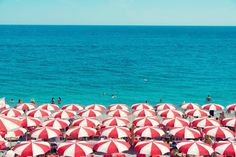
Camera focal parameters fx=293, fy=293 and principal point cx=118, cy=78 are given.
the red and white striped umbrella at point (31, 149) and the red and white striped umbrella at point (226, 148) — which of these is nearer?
the red and white striped umbrella at point (31, 149)

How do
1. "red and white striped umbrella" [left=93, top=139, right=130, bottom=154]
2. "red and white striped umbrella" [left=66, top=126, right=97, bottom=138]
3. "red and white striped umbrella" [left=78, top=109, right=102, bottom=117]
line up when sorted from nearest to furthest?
"red and white striped umbrella" [left=93, top=139, right=130, bottom=154], "red and white striped umbrella" [left=66, top=126, right=97, bottom=138], "red and white striped umbrella" [left=78, top=109, right=102, bottom=117]

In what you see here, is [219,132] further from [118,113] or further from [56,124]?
[56,124]

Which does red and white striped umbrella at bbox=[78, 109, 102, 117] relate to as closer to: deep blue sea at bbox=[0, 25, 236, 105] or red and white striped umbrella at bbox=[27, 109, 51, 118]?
red and white striped umbrella at bbox=[27, 109, 51, 118]

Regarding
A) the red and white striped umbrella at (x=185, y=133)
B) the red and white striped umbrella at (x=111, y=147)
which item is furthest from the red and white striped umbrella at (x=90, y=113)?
the red and white striped umbrella at (x=185, y=133)

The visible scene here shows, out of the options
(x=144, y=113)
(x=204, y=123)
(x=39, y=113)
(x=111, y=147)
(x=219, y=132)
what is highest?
(x=39, y=113)

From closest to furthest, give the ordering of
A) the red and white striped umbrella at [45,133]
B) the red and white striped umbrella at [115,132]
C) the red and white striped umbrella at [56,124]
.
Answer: the red and white striped umbrella at [45,133]
the red and white striped umbrella at [115,132]
the red and white striped umbrella at [56,124]

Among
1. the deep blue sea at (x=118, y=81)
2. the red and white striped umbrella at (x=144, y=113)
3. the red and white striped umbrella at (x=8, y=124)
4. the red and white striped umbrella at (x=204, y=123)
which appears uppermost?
the deep blue sea at (x=118, y=81)

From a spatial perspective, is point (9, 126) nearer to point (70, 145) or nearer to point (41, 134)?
point (41, 134)

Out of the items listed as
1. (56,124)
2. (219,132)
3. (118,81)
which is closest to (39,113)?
(56,124)

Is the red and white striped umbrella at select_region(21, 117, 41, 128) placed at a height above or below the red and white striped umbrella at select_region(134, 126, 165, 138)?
above

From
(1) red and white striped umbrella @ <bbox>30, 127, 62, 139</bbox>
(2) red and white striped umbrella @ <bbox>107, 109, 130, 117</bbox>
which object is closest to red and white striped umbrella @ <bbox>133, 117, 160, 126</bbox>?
(2) red and white striped umbrella @ <bbox>107, 109, 130, 117</bbox>

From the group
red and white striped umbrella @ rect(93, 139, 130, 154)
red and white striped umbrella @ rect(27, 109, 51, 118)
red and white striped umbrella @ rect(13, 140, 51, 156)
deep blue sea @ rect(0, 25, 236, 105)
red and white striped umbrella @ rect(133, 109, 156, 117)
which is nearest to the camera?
red and white striped umbrella @ rect(13, 140, 51, 156)

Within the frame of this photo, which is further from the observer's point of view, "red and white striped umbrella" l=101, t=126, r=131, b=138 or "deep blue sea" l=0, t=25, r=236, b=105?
"deep blue sea" l=0, t=25, r=236, b=105

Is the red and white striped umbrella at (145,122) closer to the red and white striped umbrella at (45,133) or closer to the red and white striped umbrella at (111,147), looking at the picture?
the red and white striped umbrella at (111,147)
